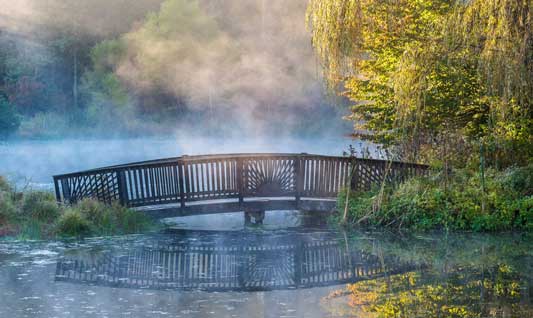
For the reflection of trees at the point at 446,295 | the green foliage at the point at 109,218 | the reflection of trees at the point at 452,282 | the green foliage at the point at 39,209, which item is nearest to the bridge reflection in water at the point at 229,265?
the reflection of trees at the point at 452,282

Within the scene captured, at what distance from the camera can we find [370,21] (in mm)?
20438

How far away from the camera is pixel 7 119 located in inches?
1988

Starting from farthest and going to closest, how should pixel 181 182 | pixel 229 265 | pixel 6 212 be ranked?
pixel 181 182 → pixel 6 212 → pixel 229 265

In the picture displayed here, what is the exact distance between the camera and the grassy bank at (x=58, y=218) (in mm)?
17531

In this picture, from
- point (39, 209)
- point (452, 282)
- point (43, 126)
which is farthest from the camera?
point (43, 126)

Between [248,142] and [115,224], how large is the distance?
36830mm

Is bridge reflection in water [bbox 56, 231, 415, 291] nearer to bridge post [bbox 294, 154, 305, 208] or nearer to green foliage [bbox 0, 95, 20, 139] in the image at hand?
bridge post [bbox 294, 154, 305, 208]

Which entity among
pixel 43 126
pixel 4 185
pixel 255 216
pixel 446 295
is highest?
pixel 43 126

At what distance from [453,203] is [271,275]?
5961 millimetres

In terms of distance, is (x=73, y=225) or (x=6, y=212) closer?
(x=73, y=225)

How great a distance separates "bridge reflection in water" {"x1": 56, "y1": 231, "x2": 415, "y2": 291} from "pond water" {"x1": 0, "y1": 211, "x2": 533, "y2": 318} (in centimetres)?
2

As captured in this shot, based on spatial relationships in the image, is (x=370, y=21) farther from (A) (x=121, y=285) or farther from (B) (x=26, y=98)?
(B) (x=26, y=98)

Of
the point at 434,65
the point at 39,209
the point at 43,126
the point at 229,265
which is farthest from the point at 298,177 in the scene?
the point at 43,126

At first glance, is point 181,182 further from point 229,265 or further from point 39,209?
point 229,265
